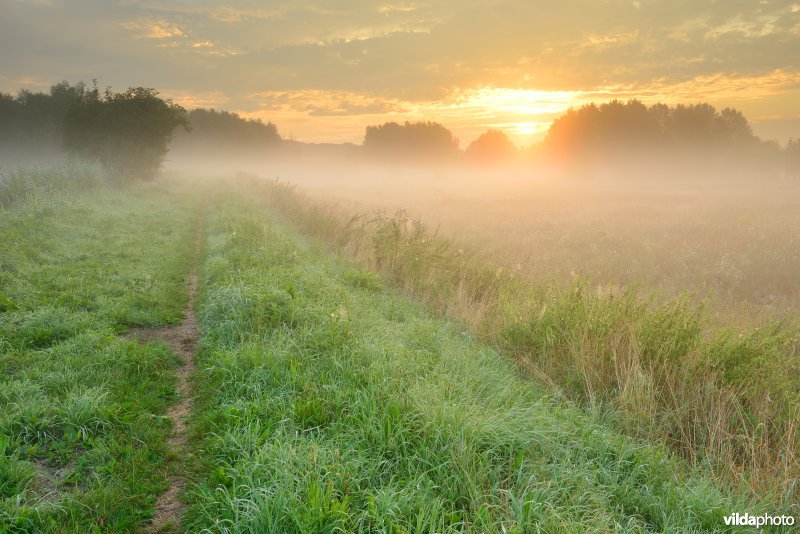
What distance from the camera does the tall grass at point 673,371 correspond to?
515 centimetres

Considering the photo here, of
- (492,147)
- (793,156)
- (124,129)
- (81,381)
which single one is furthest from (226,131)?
(81,381)

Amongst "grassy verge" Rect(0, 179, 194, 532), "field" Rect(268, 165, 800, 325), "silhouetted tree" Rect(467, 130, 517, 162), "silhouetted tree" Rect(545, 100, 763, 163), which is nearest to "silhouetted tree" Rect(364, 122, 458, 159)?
"silhouetted tree" Rect(467, 130, 517, 162)

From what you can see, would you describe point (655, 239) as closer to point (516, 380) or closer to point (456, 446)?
point (516, 380)

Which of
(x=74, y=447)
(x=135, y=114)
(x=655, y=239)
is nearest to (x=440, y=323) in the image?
(x=74, y=447)

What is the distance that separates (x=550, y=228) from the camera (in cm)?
2186

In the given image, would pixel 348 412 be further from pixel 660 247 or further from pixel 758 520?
pixel 660 247

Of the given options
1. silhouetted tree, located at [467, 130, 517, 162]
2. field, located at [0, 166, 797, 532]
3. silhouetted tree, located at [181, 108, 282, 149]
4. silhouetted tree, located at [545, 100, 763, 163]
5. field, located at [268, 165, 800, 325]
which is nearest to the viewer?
field, located at [0, 166, 797, 532]

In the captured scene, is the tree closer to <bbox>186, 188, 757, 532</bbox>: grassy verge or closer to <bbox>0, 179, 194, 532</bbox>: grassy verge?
<bbox>0, 179, 194, 532</bbox>: grassy verge

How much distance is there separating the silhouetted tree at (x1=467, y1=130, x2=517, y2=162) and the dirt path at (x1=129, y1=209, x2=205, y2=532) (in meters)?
93.4

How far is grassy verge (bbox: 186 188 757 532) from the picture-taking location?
11.6 feet

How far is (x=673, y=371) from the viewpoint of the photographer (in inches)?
249

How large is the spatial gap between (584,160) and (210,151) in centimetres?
9297

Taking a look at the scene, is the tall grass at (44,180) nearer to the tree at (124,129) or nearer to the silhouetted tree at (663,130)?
the tree at (124,129)

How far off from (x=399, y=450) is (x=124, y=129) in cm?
4174
